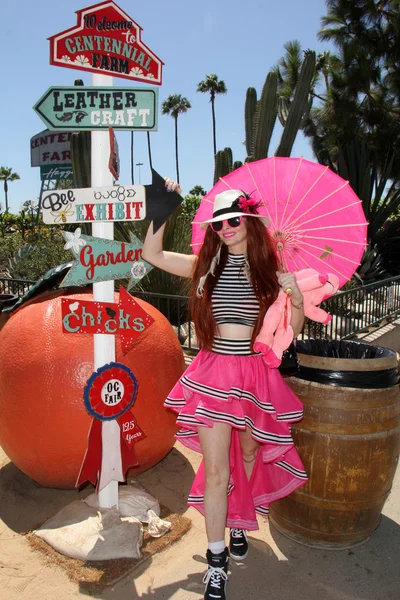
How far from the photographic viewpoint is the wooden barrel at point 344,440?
2.65 metres

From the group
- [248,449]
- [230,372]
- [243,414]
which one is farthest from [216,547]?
[230,372]

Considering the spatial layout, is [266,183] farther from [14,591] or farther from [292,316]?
[14,591]

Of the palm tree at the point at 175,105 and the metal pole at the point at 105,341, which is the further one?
the palm tree at the point at 175,105

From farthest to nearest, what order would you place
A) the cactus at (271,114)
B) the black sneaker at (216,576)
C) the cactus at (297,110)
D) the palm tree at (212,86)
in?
the palm tree at (212,86), the cactus at (297,110), the cactus at (271,114), the black sneaker at (216,576)

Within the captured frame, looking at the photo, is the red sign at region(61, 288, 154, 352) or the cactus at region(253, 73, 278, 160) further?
the cactus at region(253, 73, 278, 160)

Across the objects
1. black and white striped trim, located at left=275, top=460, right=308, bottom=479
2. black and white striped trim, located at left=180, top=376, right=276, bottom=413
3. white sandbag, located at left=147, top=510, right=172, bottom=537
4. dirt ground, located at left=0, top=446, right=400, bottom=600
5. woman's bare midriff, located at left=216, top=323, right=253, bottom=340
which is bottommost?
dirt ground, located at left=0, top=446, right=400, bottom=600

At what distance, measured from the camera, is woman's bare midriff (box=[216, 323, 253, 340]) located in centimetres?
255

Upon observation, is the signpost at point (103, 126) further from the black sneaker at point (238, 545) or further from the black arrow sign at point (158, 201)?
the black sneaker at point (238, 545)

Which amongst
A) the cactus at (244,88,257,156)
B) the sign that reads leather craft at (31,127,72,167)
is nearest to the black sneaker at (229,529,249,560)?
the cactus at (244,88,257,156)

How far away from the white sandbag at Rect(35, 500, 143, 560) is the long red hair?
3.77 feet

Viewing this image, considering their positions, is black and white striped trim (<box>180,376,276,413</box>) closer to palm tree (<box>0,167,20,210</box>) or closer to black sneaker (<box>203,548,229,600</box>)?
black sneaker (<box>203,548,229,600</box>)

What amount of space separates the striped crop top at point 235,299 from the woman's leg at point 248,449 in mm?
619

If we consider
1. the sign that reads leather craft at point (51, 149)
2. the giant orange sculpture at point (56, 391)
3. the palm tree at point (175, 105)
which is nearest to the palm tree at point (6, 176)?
the palm tree at point (175, 105)

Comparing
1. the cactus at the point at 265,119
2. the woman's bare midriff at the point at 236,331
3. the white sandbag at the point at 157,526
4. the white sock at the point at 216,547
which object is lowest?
the white sandbag at the point at 157,526
